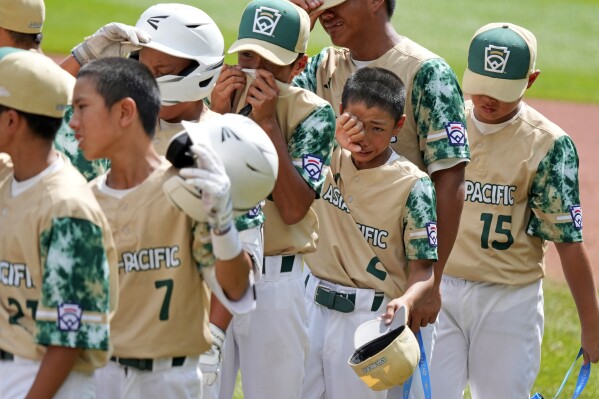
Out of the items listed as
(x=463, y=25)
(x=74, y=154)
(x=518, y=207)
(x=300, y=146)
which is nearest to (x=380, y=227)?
(x=300, y=146)

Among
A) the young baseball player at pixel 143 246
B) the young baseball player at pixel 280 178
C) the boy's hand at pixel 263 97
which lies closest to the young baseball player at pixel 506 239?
the young baseball player at pixel 280 178

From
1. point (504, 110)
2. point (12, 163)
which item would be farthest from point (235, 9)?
point (12, 163)

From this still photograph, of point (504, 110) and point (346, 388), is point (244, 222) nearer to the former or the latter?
point (346, 388)

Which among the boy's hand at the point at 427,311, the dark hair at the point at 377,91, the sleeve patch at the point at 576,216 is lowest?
the boy's hand at the point at 427,311

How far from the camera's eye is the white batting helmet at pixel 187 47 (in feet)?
17.5

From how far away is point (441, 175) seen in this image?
20.6ft

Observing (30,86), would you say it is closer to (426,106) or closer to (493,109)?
(426,106)

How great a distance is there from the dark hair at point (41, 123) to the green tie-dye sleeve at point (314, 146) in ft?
5.23

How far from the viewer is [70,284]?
4.05 meters

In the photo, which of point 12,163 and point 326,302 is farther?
point 326,302

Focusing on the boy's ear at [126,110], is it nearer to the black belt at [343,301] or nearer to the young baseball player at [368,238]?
the young baseball player at [368,238]

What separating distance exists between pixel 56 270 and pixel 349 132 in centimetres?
224

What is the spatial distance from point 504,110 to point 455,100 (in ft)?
2.42

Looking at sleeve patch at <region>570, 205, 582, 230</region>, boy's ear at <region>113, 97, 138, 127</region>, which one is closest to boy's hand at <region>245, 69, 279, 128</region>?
boy's ear at <region>113, 97, 138, 127</region>
